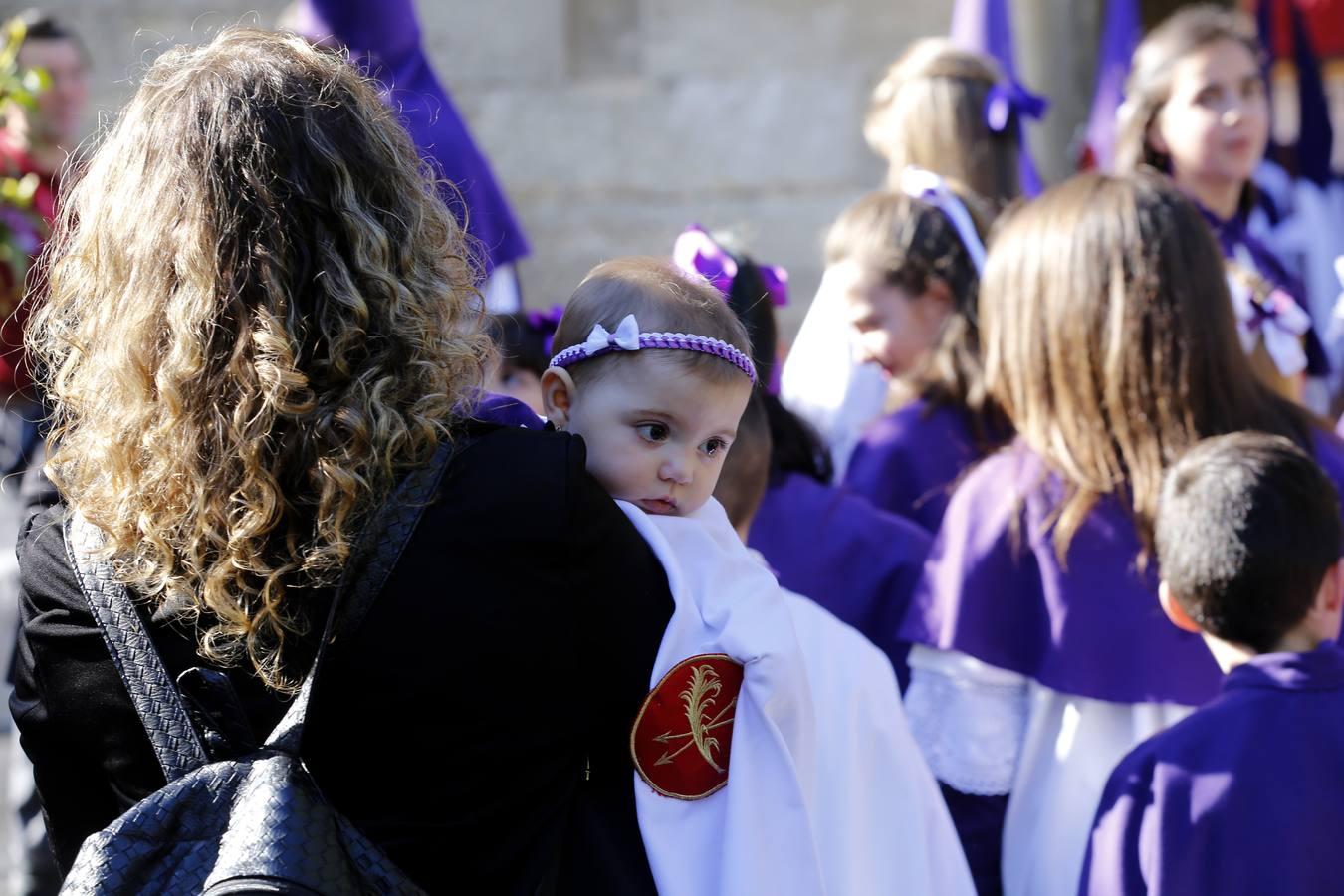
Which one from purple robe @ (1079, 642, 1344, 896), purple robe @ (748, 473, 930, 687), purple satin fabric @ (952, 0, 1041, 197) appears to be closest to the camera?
purple robe @ (1079, 642, 1344, 896)

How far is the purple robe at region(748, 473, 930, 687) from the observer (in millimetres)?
2881

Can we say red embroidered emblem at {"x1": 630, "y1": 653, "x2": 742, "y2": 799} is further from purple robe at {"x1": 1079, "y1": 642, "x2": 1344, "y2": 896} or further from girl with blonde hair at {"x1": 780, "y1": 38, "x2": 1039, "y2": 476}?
girl with blonde hair at {"x1": 780, "y1": 38, "x2": 1039, "y2": 476}

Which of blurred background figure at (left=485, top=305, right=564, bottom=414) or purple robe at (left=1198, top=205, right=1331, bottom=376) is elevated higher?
blurred background figure at (left=485, top=305, right=564, bottom=414)

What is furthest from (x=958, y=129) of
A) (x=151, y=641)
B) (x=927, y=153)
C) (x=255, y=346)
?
(x=151, y=641)

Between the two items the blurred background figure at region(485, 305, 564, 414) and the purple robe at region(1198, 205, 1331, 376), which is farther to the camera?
the purple robe at region(1198, 205, 1331, 376)

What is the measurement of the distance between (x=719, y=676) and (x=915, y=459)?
157cm

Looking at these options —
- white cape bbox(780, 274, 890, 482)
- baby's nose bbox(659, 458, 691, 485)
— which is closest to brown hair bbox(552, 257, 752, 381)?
baby's nose bbox(659, 458, 691, 485)

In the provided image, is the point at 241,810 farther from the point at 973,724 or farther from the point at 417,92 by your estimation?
the point at 417,92

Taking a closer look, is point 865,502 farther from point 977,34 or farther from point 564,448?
point 977,34

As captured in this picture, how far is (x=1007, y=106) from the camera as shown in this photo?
4.07 m

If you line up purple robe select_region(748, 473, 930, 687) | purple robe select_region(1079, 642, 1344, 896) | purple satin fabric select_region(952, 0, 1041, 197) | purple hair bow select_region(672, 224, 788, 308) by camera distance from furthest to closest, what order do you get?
purple satin fabric select_region(952, 0, 1041, 197) → purple robe select_region(748, 473, 930, 687) → purple hair bow select_region(672, 224, 788, 308) → purple robe select_region(1079, 642, 1344, 896)

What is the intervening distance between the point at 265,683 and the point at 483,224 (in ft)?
8.58

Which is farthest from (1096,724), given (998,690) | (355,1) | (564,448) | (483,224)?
(355,1)

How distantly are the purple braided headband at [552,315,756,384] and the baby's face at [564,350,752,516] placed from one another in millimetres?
19
